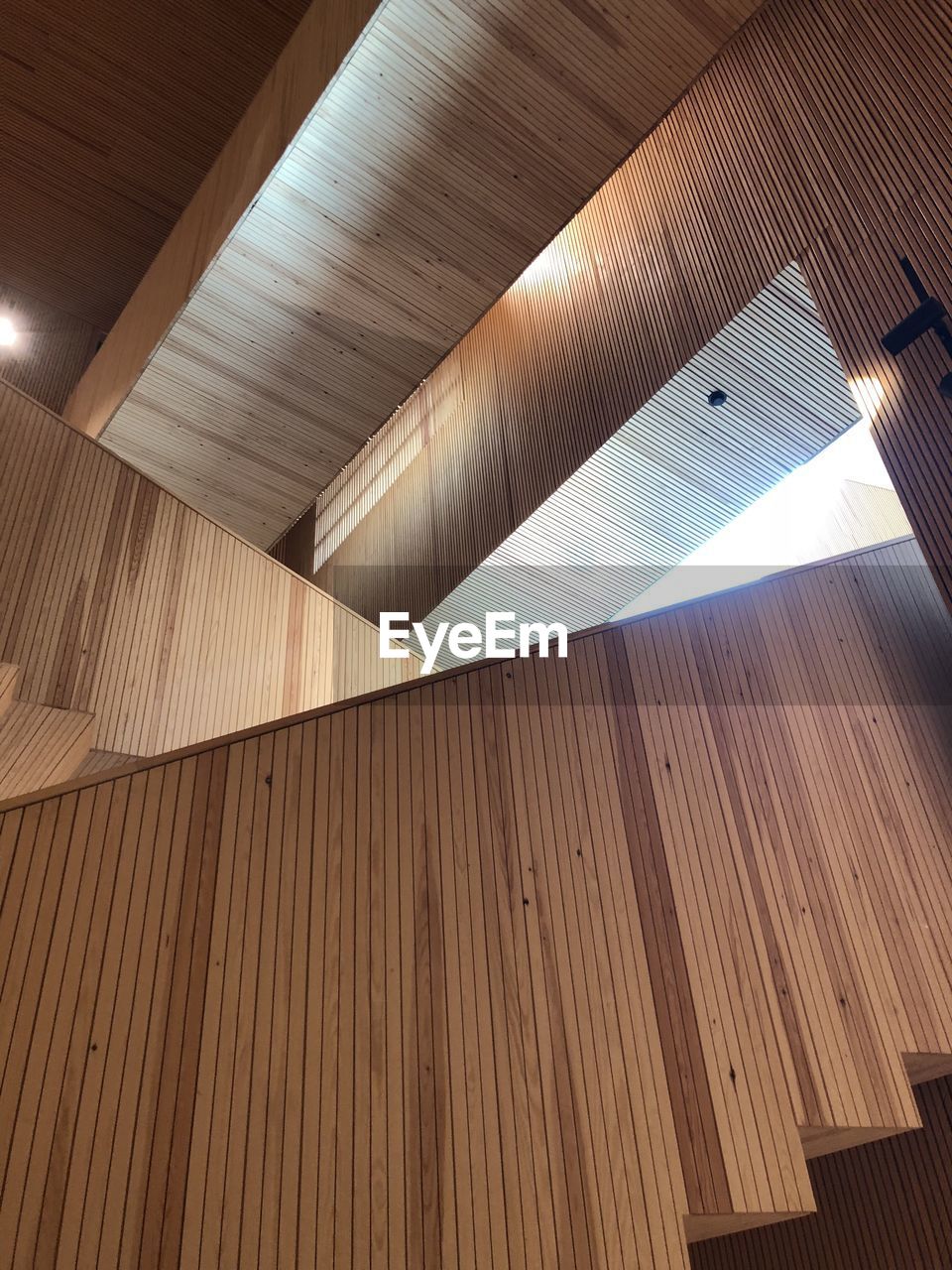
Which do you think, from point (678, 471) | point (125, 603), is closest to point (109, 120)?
point (125, 603)

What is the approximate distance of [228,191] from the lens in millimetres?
6242

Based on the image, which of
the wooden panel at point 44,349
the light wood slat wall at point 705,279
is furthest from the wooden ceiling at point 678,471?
the wooden panel at point 44,349

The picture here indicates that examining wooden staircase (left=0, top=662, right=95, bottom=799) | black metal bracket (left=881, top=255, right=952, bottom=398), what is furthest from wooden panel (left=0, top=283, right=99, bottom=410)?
black metal bracket (left=881, top=255, right=952, bottom=398)

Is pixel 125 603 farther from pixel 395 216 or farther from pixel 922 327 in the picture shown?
pixel 922 327

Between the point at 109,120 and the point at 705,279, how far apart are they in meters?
5.83

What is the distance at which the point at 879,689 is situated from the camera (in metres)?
4.05

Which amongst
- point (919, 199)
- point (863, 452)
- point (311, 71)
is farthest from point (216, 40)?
point (863, 452)

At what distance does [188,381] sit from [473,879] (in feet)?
16.5

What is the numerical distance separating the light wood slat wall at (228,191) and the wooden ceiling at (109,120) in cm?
159

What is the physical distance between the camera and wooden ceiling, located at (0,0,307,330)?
7605 mm

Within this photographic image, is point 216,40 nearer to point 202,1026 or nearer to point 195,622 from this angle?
point 195,622

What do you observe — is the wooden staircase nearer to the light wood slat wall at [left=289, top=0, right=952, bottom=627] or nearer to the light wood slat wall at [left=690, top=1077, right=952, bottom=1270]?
the light wood slat wall at [left=289, top=0, right=952, bottom=627]

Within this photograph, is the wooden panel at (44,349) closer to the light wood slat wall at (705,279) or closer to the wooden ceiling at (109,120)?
the wooden ceiling at (109,120)

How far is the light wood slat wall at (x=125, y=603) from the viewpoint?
14.9 ft
